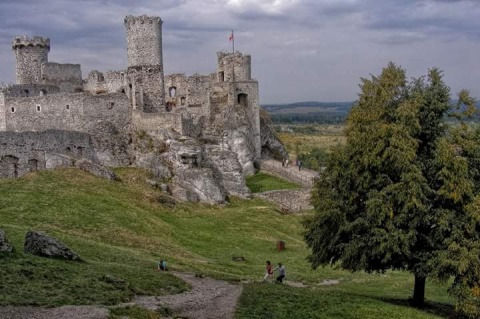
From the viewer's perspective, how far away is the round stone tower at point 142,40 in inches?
2569

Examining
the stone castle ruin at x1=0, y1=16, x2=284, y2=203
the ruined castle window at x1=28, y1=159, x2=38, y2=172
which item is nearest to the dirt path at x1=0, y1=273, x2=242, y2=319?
the stone castle ruin at x1=0, y1=16, x2=284, y2=203

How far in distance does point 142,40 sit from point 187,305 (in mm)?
45151

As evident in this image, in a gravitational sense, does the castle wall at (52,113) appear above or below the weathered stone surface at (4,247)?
above

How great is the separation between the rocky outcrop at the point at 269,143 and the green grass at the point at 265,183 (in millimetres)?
6665

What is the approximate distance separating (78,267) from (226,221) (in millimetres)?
24592

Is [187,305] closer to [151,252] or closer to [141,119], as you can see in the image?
[151,252]

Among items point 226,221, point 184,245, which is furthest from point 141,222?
Result: point 226,221

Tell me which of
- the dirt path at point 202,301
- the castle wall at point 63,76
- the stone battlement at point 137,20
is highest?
the stone battlement at point 137,20

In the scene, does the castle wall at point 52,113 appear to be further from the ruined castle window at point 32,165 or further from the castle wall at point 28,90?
the ruined castle window at point 32,165

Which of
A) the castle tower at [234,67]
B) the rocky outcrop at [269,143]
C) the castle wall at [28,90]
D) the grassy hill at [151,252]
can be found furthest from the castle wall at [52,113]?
the rocky outcrop at [269,143]

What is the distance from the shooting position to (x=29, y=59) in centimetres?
7081

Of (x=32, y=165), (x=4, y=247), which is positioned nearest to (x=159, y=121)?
(x=32, y=165)

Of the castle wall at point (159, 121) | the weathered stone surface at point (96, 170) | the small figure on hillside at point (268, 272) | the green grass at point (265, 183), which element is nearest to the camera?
the small figure on hillside at point (268, 272)

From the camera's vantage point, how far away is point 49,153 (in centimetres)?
5516
